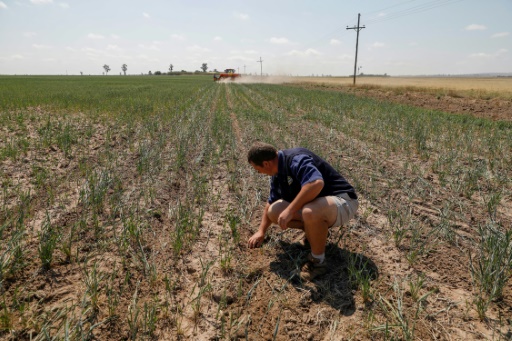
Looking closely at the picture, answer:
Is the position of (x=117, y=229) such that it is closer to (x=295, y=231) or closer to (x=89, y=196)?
(x=89, y=196)

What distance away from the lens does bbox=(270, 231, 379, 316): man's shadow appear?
256 centimetres

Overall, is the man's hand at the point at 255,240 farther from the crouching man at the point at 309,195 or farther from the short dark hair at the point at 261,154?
the short dark hair at the point at 261,154

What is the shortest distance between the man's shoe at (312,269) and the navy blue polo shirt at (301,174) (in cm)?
63

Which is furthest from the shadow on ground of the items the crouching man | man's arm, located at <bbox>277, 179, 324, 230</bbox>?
man's arm, located at <bbox>277, 179, 324, 230</bbox>

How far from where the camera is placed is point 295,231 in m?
3.77

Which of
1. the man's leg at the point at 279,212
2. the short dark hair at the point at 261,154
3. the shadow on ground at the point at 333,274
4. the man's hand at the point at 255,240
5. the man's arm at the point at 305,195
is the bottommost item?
the shadow on ground at the point at 333,274

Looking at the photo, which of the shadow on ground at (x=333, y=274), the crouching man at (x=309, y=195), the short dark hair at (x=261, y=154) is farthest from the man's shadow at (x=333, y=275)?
the short dark hair at (x=261, y=154)

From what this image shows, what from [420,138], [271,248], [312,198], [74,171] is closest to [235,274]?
[271,248]

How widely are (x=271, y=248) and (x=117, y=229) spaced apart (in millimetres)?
1780

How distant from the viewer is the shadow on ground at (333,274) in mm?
2576

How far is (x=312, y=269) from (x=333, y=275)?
8.0 inches

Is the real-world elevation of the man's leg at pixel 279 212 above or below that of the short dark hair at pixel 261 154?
below

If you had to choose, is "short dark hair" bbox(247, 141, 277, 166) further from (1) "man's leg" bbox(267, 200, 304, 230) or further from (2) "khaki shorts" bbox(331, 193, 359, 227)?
(2) "khaki shorts" bbox(331, 193, 359, 227)

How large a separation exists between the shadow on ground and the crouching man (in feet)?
0.34
